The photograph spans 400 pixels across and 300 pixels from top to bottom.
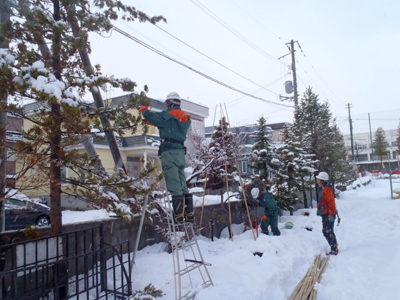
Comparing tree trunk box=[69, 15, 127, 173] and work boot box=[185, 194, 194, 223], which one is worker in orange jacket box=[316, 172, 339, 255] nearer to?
work boot box=[185, 194, 194, 223]

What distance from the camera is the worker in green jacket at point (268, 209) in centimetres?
815

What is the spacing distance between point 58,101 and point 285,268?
4.75 meters

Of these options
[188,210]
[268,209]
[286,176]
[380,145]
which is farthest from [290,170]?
[380,145]

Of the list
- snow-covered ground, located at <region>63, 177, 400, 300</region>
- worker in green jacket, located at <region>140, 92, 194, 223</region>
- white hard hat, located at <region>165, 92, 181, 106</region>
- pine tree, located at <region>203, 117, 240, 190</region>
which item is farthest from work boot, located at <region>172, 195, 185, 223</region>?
pine tree, located at <region>203, 117, 240, 190</region>

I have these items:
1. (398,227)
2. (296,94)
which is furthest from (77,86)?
(296,94)

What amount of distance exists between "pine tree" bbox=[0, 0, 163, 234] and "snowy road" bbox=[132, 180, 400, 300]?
1590 mm

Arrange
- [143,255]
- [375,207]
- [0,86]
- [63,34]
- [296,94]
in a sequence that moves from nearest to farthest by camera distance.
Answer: [0,86], [63,34], [143,255], [375,207], [296,94]

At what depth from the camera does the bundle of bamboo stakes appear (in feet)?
15.5

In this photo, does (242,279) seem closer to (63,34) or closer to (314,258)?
(314,258)

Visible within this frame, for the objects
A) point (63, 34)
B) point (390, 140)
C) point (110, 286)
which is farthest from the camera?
point (390, 140)

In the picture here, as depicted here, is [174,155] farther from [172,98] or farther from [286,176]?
[286,176]

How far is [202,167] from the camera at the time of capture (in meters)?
8.84

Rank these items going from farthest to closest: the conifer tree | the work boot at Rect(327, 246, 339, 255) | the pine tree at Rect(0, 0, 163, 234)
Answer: the conifer tree, the work boot at Rect(327, 246, 339, 255), the pine tree at Rect(0, 0, 163, 234)

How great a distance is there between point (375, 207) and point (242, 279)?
12.8 m
